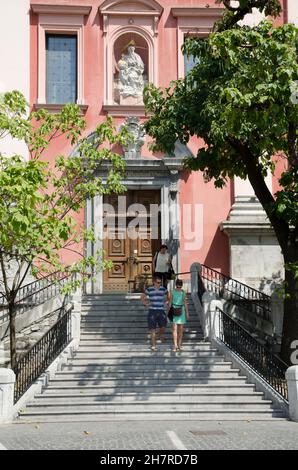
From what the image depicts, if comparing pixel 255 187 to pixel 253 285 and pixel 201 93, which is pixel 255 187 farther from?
pixel 253 285

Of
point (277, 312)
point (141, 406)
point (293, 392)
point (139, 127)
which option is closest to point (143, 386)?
point (141, 406)

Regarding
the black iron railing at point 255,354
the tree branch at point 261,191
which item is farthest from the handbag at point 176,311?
the tree branch at point 261,191

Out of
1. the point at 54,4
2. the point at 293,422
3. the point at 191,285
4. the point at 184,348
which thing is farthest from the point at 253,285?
the point at 54,4

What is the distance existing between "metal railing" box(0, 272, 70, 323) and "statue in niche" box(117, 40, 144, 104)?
5799 millimetres

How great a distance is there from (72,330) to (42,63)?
28.9ft

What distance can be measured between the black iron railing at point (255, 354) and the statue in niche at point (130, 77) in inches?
307

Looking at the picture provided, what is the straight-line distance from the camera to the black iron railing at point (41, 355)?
13.8 meters

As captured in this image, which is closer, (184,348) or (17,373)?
(17,373)

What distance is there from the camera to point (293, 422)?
40.8 ft

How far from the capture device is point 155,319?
15.8 metres

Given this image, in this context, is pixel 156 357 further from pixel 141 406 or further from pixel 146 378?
pixel 141 406

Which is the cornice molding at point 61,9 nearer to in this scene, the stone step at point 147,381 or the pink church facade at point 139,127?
the pink church facade at point 139,127

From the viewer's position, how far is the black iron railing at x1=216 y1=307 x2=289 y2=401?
45.7ft
